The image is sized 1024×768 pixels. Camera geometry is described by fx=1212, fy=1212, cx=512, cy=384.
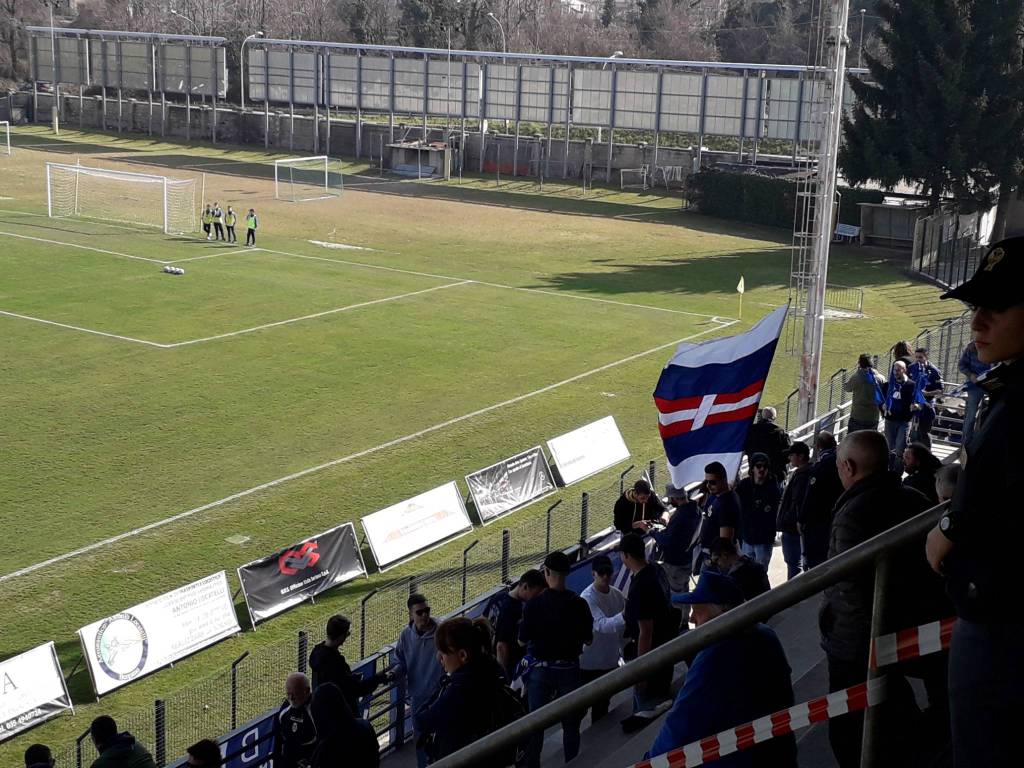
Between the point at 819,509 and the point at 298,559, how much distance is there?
8.19 metres

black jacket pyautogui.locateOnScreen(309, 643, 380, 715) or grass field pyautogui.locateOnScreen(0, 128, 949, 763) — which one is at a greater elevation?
black jacket pyautogui.locateOnScreen(309, 643, 380, 715)

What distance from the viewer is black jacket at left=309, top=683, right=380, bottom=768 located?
23.7 feet

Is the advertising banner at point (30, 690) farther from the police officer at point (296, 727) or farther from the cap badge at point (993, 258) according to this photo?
the cap badge at point (993, 258)

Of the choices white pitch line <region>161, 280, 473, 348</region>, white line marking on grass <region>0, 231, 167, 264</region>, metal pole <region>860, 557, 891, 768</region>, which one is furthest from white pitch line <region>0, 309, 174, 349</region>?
metal pole <region>860, 557, 891, 768</region>

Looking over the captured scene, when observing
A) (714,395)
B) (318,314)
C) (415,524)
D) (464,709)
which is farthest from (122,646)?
(318,314)

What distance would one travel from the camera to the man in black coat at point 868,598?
10.3ft

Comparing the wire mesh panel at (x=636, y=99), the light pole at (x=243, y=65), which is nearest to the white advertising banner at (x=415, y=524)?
the wire mesh panel at (x=636, y=99)

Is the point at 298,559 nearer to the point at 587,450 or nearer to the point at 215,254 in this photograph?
the point at 587,450

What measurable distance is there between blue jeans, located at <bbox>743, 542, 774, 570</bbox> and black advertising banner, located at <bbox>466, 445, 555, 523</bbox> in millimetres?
7410

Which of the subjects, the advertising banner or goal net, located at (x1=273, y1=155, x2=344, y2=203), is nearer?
the advertising banner

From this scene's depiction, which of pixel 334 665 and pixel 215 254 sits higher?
pixel 334 665

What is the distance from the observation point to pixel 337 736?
7.24 meters

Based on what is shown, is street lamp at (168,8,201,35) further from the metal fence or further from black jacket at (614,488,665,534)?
black jacket at (614,488,665,534)

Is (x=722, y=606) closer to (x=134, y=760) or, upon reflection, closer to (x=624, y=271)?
(x=134, y=760)
